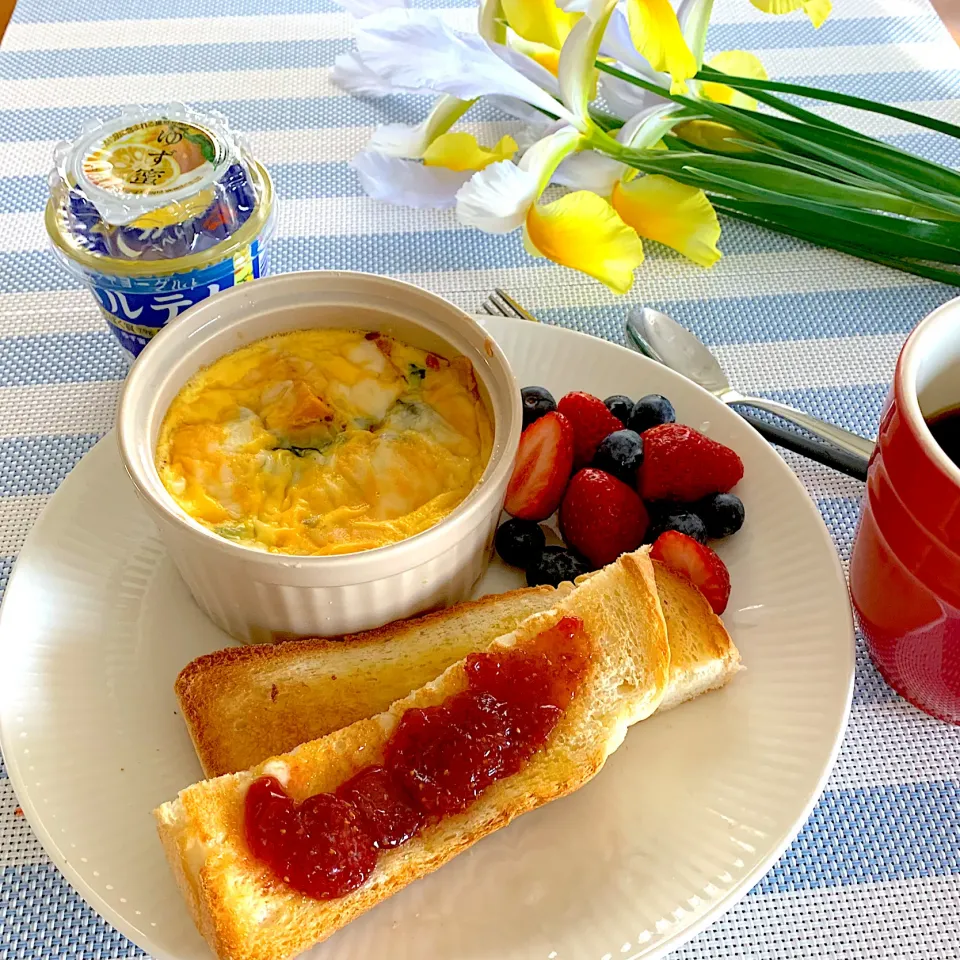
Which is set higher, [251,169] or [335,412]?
[251,169]

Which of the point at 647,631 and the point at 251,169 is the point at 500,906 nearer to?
the point at 647,631

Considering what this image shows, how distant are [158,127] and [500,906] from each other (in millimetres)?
1744

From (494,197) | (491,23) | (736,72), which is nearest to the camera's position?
(494,197)

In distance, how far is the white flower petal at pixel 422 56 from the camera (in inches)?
83.7

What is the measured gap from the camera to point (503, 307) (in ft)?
7.61

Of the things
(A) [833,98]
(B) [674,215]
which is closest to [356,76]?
(B) [674,215]

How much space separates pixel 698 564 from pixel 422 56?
1.30 m

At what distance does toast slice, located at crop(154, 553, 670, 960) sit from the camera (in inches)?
52.2

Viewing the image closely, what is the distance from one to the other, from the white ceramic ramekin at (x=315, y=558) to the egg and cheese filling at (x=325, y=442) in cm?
4

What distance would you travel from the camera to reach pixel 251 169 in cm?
215

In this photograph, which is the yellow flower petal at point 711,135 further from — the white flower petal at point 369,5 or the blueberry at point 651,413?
the blueberry at point 651,413

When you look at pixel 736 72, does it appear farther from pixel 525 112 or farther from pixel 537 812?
pixel 537 812

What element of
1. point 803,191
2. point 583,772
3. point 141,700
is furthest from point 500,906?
point 803,191

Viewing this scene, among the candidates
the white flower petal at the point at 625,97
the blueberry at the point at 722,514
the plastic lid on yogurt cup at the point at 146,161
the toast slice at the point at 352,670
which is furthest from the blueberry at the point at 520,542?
the white flower petal at the point at 625,97
